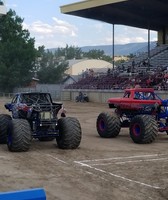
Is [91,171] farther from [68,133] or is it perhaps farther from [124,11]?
[124,11]

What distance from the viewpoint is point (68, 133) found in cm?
1248

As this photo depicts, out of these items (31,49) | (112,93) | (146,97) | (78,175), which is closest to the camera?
(78,175)

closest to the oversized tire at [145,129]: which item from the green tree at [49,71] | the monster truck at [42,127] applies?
the monster truck at [42,127]

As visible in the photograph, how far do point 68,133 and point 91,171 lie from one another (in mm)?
2955

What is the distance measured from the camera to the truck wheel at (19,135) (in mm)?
11789

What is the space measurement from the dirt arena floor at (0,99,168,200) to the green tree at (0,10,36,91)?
59.2 metres

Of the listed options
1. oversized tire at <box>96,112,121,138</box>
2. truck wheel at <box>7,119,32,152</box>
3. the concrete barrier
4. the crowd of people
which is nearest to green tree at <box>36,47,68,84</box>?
the crowd of people

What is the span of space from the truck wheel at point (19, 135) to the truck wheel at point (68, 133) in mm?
1083

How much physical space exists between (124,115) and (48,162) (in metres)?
6.40

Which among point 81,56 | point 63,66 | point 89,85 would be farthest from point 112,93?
point 81,56

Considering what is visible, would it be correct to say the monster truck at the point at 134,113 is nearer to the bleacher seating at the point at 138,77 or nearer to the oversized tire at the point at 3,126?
the oversized tire at the point at 3,126

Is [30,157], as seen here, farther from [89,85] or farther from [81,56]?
[81,56]

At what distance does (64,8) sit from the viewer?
48.7 meters

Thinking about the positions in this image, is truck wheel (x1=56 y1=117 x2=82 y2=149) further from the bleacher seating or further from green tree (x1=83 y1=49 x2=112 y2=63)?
green tree (x1=83 y1=49 x2=112 y2=63)
